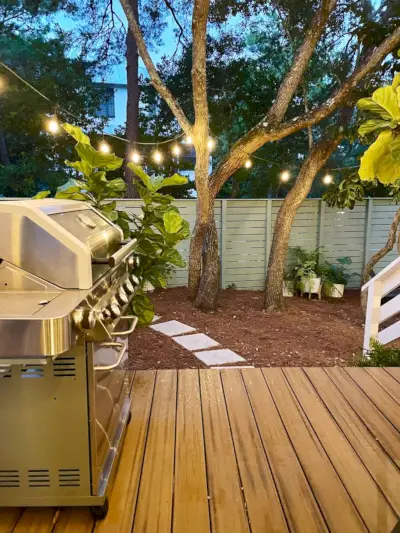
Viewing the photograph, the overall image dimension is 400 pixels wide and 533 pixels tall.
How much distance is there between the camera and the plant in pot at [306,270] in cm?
586

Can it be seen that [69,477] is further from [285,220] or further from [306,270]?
[306,270]

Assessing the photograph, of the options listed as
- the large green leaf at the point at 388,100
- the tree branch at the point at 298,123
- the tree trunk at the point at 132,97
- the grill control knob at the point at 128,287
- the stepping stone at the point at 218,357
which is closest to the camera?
the large green leaf at the point at 388,100

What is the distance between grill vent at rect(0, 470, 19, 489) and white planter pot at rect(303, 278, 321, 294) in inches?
196

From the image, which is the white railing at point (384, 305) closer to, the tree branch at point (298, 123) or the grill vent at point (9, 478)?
the tree branch at point (298, 123)

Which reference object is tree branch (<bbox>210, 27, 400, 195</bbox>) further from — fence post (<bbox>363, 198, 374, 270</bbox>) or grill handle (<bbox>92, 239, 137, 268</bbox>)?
grill handle (<bbox>92, 239, 137, 268</bbox>)

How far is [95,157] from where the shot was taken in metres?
2.49

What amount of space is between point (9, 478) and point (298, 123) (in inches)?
162

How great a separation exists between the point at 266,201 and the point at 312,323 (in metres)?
1.93

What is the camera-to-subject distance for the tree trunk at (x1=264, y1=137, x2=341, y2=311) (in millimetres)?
4988

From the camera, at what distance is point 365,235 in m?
6.43

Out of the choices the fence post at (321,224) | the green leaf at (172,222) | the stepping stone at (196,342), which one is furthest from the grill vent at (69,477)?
the fence post at (321,224)

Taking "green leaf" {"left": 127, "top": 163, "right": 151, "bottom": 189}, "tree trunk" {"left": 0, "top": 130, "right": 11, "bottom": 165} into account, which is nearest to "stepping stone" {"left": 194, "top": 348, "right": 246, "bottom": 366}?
"green leaf" {"left": 127, "top": 163, "right": 151, "bottom": 189}

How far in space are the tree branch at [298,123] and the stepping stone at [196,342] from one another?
5.67 feet

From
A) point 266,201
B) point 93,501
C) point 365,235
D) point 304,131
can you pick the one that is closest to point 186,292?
point 266,201
